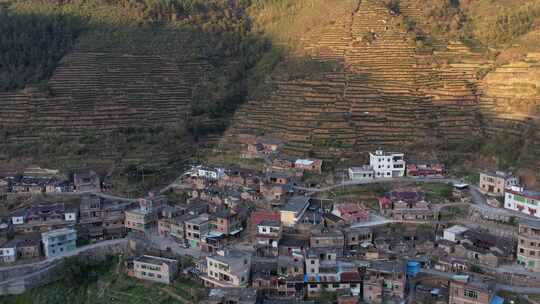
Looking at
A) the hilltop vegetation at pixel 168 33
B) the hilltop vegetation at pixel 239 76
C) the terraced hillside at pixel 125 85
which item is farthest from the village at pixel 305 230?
the hilltop vegetation at pixel 168 33

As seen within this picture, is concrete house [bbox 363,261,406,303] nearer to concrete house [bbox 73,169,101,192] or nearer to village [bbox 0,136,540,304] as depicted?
village [bbox 0,136,540,304]

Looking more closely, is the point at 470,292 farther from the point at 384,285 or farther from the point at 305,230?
the point at 305,230

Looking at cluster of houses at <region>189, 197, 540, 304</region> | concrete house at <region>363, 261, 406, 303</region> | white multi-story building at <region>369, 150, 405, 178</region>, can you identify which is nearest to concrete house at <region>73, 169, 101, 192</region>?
cluster of houses at <region>189, 197, 540, 304</region>

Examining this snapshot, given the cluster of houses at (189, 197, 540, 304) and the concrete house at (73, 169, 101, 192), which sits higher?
the concrete house at (73, 169, 101, 192)

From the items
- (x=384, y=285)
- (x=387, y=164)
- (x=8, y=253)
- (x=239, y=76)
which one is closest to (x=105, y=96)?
(x=239, y=76)

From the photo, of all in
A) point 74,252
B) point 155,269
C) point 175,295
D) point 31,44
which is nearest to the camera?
point 175,295
